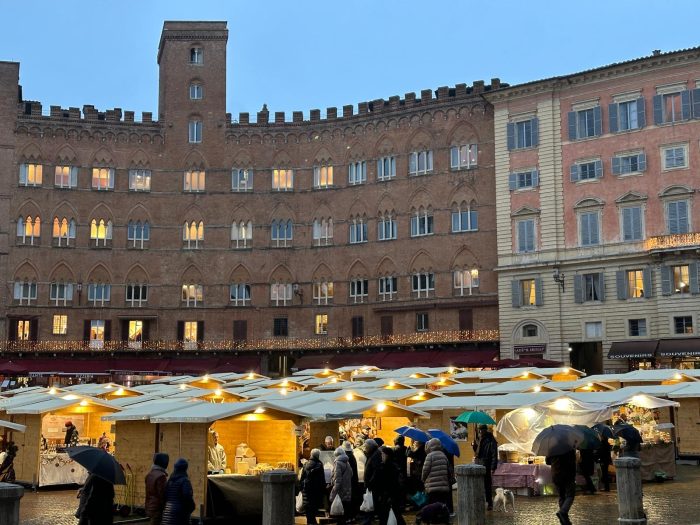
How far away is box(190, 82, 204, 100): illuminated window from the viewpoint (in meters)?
65.8

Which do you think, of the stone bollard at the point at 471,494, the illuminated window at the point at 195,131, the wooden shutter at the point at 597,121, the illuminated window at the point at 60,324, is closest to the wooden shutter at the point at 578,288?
the wooden shutter at the point at 597,121

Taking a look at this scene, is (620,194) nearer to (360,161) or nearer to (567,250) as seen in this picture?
(567,250)

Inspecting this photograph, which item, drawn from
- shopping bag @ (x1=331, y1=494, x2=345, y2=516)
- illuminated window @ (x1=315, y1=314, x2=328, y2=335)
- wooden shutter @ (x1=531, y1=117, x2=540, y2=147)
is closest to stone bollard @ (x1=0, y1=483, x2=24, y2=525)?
shopping bag @ (x1=331, y1=494, x2=345, y2=516)

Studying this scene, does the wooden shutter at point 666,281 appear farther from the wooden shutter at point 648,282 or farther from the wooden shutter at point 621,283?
the wooden shutter at point 621,283

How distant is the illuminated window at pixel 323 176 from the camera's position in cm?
6372

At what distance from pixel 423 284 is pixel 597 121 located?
14726 millimetres

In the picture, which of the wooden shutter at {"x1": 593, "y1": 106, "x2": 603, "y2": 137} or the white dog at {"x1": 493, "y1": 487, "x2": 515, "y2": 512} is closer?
the white dog at {"x1": 493, "y1": 487, "x2": 515, "y2": 512}

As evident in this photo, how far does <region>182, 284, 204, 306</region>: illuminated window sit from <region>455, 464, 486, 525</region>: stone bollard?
49.0 metres

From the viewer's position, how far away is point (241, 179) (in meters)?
64.9

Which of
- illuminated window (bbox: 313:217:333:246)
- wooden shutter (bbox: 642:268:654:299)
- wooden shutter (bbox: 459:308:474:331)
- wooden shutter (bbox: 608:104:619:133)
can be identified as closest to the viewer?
wooden shutter (bbox: 642:268:654:299)

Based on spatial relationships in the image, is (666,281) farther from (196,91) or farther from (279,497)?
(279,497)

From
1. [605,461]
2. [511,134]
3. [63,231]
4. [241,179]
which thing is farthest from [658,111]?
[63,231]

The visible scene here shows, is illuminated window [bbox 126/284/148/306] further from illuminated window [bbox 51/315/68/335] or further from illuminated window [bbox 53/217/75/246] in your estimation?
illuminated window [bbox 53/217/75/246]

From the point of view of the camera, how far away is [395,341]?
58.7 m
